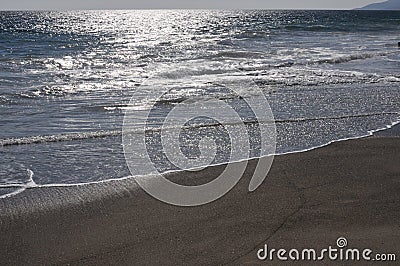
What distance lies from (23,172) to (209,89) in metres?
7.24

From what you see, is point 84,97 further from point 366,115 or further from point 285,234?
point 285,234

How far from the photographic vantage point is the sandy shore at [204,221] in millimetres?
4211

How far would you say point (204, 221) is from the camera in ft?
15.7

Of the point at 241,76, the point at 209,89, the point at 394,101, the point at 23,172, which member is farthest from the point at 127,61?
the point at 23,172

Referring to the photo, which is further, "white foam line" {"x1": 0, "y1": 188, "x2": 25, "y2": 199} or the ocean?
the ocean

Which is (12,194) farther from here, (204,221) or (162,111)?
(162,111)

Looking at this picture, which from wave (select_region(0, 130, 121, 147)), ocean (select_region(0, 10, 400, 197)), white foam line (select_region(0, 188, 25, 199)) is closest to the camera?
white foam line (select_region(0, 188, 25, 199))

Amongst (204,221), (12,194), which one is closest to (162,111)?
(12,194)

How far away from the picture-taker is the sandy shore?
13.8ft

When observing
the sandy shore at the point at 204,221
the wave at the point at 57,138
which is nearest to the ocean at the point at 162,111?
the wave at the point at 57,138

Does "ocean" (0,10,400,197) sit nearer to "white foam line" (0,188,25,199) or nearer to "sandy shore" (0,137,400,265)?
"white foam line" (0,188,25,199)

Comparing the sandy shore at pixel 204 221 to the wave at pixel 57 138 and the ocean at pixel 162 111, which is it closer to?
the ocean at pixel 162 111

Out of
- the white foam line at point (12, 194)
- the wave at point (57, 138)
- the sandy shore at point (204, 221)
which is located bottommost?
the sandy shore at point (204, 221)

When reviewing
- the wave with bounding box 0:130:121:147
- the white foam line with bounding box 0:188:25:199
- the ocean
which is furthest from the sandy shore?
the wave with bounding box 0:130:121:147
